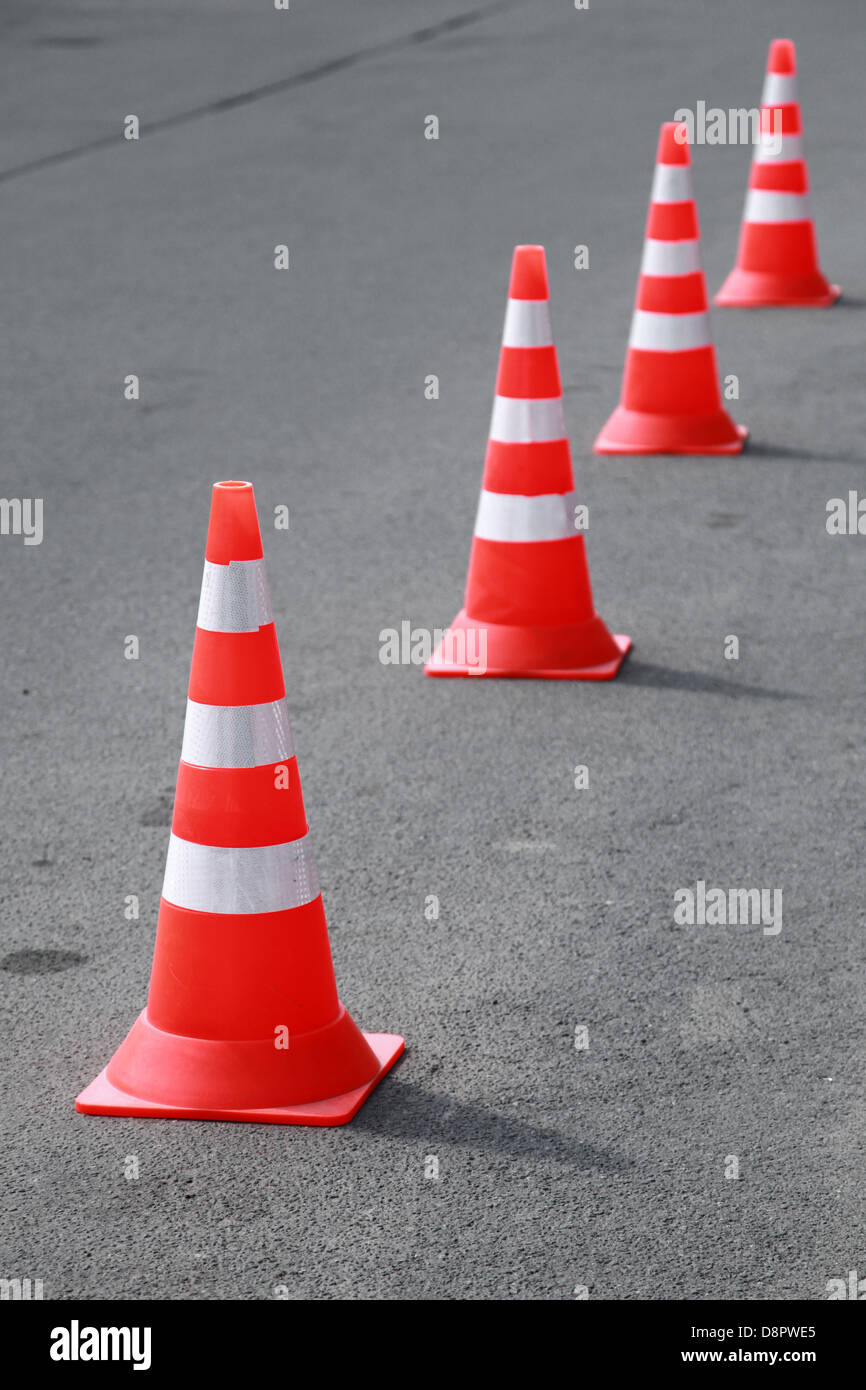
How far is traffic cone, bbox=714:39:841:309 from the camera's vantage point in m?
10.0

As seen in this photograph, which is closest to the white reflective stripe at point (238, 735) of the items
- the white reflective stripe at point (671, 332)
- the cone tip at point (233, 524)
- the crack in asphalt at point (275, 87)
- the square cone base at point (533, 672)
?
the cone tip at point (233, 524)

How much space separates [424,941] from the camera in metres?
4.09

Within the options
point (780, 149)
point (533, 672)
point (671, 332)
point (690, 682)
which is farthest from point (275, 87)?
point (690, 682)

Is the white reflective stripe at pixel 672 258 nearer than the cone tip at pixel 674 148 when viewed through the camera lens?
No

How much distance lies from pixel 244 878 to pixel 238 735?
25cm

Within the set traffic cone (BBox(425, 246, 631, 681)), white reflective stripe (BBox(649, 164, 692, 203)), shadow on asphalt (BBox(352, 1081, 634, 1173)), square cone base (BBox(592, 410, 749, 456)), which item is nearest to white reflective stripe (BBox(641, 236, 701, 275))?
white reflective stripe (BBox(649, 164, 692, 203))

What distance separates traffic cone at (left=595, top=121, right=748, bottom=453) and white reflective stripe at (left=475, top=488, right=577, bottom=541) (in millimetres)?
2176

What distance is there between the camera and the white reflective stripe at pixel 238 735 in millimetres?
3439

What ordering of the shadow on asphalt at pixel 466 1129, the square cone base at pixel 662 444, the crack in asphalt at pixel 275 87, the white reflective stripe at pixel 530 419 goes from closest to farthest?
the shadow on asphalt at pixel 466 1129 → the white reflective stripe at pixel 530 419 → the square cone base at pixel 662 444 → the crack in asphalt at pixel 275 87

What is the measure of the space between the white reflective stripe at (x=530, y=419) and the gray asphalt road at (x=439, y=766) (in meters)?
0.70

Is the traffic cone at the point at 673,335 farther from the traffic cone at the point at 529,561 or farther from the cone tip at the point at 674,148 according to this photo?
the traffic cone at the point at 529,561

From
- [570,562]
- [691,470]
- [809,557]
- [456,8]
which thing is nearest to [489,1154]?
[570,562]

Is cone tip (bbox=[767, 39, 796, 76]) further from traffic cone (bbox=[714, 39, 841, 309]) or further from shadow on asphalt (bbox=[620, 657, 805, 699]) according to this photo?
shadow on asphalt (bbox=[620, 657, 805, 699])

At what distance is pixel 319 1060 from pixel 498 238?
8625 mm
